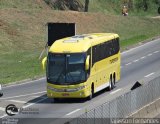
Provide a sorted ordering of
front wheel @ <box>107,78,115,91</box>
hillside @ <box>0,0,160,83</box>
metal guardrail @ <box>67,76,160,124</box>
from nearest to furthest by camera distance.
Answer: metal guardrail @ <box>67,76,160,124</box> < front wheel @ <box>107,78,115,91</box> < hillside @ <box>0,0,160,83</box>

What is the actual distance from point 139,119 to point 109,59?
43.3 feet

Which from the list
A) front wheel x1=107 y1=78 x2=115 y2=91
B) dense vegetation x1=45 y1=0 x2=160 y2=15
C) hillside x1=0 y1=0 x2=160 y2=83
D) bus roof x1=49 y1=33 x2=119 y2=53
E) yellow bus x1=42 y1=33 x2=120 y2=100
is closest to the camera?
yellow bus x1=42 y1=33 x2=120 y2=100

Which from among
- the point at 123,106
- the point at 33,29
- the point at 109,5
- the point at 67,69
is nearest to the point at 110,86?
the point at 67,69

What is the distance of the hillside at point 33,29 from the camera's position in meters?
50.4

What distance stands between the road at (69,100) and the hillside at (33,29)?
3.74 metres

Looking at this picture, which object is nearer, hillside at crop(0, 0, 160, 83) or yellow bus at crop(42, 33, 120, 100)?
yellow bus at crop(42, 33, 120, 100)

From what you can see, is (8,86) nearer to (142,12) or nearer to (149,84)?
(149,84)

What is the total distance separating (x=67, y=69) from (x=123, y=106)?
30.3 feet

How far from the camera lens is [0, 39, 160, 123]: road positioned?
3219 cm

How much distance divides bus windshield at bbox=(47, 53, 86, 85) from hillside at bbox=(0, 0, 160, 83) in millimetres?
9666

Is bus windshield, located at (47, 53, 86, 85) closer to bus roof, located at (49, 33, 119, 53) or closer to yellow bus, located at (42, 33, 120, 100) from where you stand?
yellow bus, located at (42, 33, 120, 100)

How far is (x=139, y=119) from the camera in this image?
84.8ft

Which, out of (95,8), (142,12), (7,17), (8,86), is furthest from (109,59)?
(142,12)

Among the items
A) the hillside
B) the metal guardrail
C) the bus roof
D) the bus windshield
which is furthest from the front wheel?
the hillside
